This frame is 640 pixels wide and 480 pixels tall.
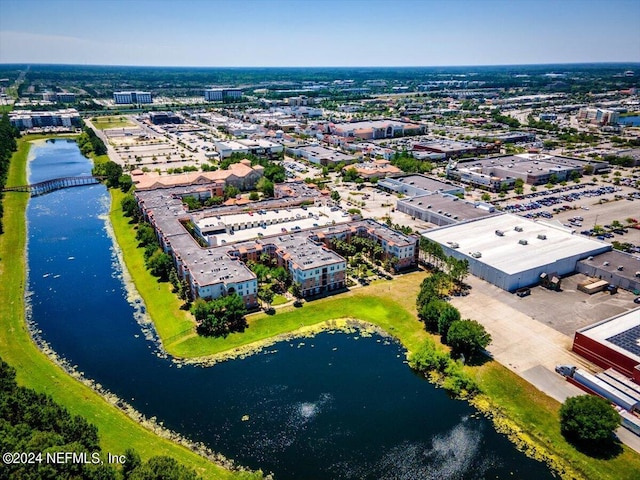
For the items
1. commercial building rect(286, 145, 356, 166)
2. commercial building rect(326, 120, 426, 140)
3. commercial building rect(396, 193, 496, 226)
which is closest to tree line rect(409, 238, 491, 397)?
commercial building rect(396, 193, 496, 226)

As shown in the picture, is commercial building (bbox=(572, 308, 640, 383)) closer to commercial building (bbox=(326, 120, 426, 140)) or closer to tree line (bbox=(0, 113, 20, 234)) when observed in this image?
tree line (bbox=(0, 113, 20, 234))

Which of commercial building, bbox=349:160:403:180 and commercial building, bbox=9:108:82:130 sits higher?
commercial building, bbox=9:108:82:130

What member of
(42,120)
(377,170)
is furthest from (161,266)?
(42,120)

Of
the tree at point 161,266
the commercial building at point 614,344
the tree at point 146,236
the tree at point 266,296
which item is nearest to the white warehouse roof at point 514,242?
the commercial building at point 614,344

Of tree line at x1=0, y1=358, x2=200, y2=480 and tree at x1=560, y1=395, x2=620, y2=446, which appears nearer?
tree line at x1=0, y1=358, x2=200, y2=480

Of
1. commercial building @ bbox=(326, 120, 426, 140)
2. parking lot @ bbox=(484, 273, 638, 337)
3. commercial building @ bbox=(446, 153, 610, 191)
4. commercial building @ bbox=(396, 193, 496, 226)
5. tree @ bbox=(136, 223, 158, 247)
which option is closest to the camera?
parking lot @ bbox=(484, 273, 638, 337)

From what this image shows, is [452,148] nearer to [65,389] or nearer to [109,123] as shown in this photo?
[65,389]

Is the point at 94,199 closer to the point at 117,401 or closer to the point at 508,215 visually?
the point at 117,401
